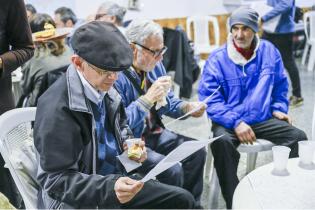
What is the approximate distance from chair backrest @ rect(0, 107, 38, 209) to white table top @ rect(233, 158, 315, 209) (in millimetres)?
738

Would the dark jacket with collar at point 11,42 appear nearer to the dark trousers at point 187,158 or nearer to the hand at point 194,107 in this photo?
the dark trousers at point 187,158

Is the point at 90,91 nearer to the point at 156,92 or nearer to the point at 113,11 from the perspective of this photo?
the point at 156,92

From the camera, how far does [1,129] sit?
58.7 inches

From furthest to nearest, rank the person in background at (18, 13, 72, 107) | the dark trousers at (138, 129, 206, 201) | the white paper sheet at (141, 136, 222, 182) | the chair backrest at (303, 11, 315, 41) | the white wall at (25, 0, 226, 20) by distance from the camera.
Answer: the chair backrest at (303, 11, 315, 41), the white wall at (25, 0, 226, 20), the person in background at (18, 13, 72, 107), the dark trousers at (138, 129, 206, 201), the white paper sheet at (141, 136, 222, 182)

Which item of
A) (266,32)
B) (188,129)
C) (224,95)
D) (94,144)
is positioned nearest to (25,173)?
(94,144)

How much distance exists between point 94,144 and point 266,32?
342 cm

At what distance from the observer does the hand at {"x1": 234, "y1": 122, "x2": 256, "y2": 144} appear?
2271 millimetres

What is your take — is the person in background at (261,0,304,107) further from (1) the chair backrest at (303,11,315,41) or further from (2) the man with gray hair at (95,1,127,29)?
(2) the man with gray hair at (95,1,127,29)

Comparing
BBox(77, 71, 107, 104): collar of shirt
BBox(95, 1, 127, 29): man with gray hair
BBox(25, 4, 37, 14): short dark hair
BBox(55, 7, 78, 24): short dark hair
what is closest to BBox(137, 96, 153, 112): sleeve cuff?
BBox(77, 71, 107, 104): collar of shirt

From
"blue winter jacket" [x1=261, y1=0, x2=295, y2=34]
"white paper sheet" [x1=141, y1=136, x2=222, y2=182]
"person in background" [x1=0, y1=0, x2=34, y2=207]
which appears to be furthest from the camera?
"blue winter jacket" [x1=261, y1=0, x2=295, y2=34]

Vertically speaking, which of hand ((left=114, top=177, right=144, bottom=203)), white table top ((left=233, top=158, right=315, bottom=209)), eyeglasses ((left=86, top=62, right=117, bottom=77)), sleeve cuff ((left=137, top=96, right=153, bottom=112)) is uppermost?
eyeglasses ((left=86, top=62, right=117, bottom=77))

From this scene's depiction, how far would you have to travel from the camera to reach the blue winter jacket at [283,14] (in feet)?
13.9

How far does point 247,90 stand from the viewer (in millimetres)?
2422

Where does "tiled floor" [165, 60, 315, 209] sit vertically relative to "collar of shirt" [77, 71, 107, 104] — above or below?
below
